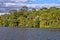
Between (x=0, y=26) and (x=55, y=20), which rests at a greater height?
(x=55, y=20)

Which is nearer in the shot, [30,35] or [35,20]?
[30,35]

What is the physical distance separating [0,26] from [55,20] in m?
29.4

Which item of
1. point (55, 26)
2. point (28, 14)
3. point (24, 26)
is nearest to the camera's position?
point (55, 26)

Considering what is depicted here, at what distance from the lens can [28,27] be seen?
100 meters

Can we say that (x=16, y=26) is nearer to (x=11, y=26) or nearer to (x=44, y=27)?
(x=11, y=26)

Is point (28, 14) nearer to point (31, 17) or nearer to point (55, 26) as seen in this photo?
point (31, 17)

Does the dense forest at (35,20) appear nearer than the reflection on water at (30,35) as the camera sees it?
No

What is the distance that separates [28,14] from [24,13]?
160 inches

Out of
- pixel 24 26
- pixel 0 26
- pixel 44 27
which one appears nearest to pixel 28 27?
pixel 24 26

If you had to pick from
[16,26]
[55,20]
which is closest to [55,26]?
[55,20]

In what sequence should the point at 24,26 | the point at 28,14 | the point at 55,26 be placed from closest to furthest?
the point at 55,26, the point at 24,26, the point at 28,14

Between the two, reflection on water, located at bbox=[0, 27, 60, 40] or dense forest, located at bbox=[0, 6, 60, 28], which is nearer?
reflection on water, located at bbox=[0, 27, 60, 40]

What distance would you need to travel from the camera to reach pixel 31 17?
331ft

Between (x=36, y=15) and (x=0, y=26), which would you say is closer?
(x=36, y=15)
